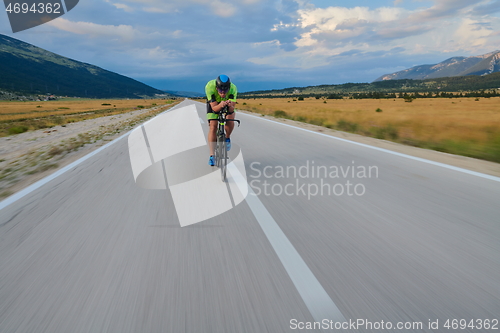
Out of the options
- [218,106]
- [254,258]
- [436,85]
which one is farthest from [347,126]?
[436,85]

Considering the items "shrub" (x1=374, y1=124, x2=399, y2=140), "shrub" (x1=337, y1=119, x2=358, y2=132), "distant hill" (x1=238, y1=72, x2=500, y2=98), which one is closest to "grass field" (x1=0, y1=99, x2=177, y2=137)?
"shrub" (x1=337, y1=119, x2=358, y2=132)

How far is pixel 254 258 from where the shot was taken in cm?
303

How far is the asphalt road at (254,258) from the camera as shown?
7.34ft

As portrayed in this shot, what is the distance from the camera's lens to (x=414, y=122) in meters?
15.3

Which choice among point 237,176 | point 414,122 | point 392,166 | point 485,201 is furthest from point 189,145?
point 414,122

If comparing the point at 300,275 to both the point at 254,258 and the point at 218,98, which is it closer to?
the point at 254,258

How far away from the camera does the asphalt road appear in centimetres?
224

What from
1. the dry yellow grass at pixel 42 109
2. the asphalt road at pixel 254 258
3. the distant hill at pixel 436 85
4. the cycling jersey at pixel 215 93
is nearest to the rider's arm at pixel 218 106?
the cycling jersey at pixel 215 93

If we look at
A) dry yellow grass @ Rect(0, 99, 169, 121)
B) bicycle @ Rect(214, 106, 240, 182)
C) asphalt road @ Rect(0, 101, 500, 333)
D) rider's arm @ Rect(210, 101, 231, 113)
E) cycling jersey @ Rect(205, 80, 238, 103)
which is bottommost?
dry yellow grass @ Rect(0, 99, 169, 121)

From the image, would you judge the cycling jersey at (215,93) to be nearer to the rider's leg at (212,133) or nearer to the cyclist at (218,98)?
the cyclist at (218,98)

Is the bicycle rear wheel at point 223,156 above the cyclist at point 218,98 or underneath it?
underneath

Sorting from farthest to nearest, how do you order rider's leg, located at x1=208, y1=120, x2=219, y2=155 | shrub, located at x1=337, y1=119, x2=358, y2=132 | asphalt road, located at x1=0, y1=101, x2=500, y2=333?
shrub, located at x1=337, y1=119, x2=358, y2=132
rider's leg, located at x1=208, y1=120, x2=219, y2=155
asphalt road, located at x1=0, y1=101, x2=500, y2=333

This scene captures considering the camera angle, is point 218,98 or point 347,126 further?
point 347,126

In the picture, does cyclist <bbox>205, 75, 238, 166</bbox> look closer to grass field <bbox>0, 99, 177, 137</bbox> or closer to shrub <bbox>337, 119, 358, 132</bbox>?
shrub <bbox>337, 119, 358, 132</bbox>
